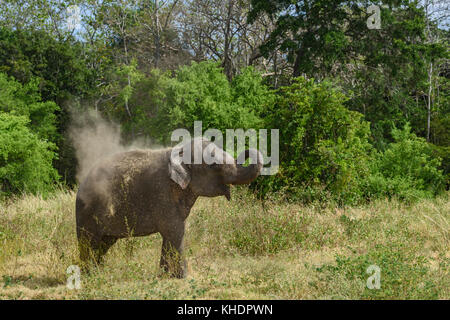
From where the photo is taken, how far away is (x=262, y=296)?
17.0 feet

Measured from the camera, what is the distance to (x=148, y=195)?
5520mm

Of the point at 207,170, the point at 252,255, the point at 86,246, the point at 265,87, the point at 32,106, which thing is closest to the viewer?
the point at 207,170

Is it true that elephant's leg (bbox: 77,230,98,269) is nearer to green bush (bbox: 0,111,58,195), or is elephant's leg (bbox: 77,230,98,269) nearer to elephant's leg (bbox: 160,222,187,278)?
elephant's leg (bbox: 160,222,187,278)

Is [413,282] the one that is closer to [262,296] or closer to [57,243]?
[262,296]

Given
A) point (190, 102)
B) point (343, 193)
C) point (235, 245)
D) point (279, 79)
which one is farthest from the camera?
point (279, 79)

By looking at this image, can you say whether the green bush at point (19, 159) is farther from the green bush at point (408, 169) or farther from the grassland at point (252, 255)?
the green bush at point (408, 169)

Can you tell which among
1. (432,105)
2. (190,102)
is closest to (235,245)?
(190,102)

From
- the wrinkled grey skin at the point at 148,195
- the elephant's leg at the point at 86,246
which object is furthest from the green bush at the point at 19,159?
the wrinkled grey skin at the point at 148,195

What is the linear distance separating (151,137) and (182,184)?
13.9 meters

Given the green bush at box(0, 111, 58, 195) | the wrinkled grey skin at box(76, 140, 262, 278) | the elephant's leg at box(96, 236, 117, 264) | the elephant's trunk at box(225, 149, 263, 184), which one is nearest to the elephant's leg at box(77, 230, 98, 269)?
the wrinkled grey skin at box(76, 140, 262, 278)

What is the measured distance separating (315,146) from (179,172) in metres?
5.81

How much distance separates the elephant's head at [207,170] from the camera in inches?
210

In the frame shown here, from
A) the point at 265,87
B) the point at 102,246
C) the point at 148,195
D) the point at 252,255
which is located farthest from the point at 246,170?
the point at 265,87

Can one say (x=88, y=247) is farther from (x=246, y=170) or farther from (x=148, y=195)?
(x=246, y=170)
